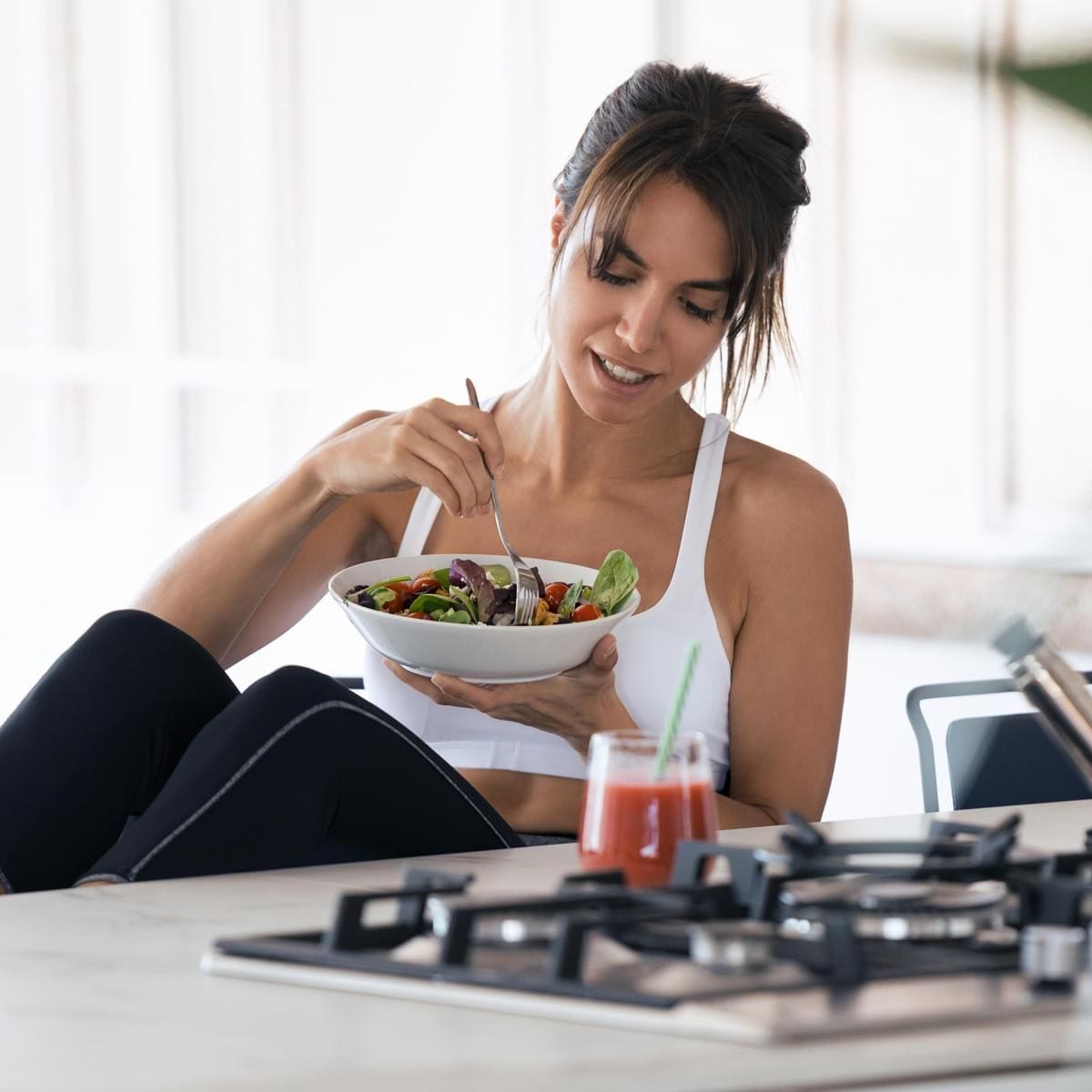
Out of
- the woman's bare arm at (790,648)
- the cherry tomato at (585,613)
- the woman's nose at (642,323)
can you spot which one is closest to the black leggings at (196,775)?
the cherry tomato at (585,613)

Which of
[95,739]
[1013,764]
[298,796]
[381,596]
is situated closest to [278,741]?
[298,796]

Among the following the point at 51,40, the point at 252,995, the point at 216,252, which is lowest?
the point at 252,995

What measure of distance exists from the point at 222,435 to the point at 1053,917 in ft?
17.4

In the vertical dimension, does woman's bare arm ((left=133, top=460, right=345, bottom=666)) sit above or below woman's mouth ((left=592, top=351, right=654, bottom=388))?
below

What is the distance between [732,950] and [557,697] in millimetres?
799

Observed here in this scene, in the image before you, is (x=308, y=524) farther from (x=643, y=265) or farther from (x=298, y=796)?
(x=298, y=796)

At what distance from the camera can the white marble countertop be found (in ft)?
1.96

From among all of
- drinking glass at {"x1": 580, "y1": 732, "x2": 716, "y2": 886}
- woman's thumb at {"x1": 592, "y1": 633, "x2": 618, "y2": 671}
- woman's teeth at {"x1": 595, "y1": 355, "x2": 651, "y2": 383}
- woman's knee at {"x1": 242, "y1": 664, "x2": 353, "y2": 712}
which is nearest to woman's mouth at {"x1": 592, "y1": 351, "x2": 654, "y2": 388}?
woman's teeth at {"x1": 595, "y1": 355, "x2": 651, "y2": 383}

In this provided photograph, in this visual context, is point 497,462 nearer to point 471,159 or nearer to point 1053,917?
point 1053,917

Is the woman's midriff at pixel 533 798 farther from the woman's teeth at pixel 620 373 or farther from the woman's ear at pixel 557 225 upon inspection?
the woman's ear at pixel 557 225

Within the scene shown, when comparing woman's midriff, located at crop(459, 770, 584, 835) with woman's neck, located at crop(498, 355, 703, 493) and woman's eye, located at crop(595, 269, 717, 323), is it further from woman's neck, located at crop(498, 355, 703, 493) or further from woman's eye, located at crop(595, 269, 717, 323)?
woman's eye, located at crop(595, 269, 717, 323)

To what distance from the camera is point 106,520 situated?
5668mm

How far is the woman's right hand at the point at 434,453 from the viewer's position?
59.1 inches

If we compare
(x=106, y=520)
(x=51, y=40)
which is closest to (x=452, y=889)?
(x=106, y=520)
